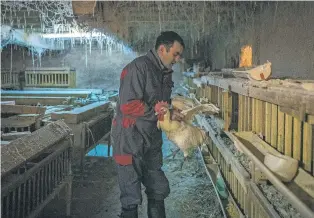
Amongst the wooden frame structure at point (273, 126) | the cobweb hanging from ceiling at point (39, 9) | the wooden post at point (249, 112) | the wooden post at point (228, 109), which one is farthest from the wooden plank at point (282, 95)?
the cobweb hanging from ceiling at point (39, 9)

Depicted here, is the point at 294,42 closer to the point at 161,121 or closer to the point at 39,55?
the point at 161,121

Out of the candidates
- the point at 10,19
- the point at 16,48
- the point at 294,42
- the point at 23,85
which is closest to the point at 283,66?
the point at 294,42

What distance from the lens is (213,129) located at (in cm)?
514

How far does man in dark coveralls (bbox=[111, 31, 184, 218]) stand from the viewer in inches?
133

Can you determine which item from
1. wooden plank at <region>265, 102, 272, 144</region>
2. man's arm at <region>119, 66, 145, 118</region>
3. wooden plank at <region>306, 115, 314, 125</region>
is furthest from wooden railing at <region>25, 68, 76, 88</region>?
wooden plank at <region>306, 115, 314, 125</region>

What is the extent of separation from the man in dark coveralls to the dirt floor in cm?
132

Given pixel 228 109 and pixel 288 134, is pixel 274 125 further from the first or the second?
pixel 228 109

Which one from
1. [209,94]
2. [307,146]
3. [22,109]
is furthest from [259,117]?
[22,109]

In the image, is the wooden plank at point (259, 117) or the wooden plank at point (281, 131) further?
the wooden plank at point (259, 117)

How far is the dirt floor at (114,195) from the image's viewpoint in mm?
4809

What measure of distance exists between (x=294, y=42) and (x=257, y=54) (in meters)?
1.65

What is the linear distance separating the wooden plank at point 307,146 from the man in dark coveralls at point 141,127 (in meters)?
1.36

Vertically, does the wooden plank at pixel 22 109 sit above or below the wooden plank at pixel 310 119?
below

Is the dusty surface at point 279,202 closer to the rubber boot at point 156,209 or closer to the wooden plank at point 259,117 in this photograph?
the wooden plank at point 259,117
